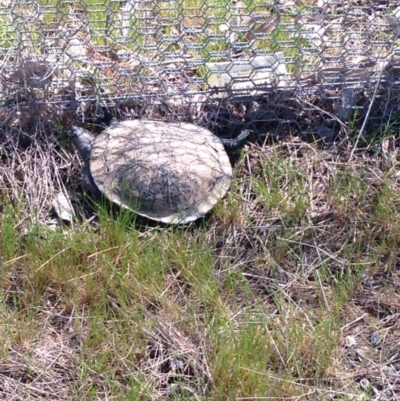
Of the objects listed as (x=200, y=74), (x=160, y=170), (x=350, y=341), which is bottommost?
(x=350, y=341)

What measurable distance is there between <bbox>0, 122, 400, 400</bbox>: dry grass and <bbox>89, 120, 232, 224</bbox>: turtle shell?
7cm

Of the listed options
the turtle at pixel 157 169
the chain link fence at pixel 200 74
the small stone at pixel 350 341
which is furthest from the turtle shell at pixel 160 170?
the small stone at pixel 350 341

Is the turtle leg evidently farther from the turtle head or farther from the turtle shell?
the turtle head

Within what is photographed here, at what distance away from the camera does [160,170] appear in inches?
91.0

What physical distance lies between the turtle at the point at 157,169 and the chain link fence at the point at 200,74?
147 millimetres

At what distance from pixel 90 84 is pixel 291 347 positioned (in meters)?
1.20

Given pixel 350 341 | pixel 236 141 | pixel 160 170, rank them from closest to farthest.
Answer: pixel 350 341 < pixel 160 170 < pixel 236 141

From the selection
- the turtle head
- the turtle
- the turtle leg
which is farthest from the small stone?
the turtle head

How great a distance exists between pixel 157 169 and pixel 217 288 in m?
0.48

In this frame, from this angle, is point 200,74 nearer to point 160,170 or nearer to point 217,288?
point 160,170

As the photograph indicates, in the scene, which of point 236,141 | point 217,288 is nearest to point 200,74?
point 236,141

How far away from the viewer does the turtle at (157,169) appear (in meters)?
2.27

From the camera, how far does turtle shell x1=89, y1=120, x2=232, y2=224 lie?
2273 mm

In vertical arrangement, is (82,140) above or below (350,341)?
above
